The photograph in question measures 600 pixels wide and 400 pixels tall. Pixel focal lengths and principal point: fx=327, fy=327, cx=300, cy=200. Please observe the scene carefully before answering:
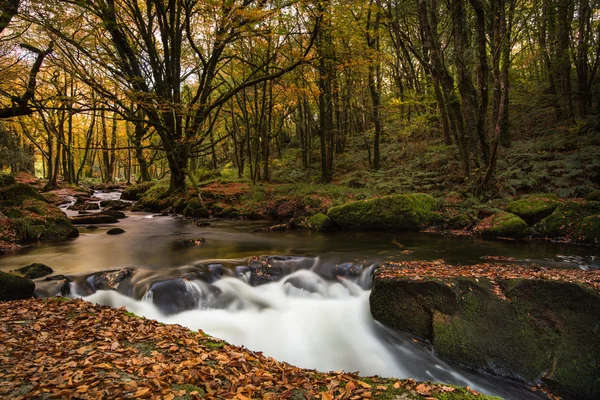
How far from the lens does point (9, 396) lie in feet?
8.50

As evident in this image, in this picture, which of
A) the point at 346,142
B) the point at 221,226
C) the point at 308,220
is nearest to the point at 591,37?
the point at 346,142

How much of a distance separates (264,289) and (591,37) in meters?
23.0

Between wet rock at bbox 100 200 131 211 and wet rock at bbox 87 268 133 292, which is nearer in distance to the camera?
wet rock at bbox 87 268 133 292

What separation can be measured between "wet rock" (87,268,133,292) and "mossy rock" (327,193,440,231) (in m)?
8.05

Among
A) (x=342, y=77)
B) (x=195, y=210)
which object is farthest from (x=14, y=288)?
(x=342, y=77)

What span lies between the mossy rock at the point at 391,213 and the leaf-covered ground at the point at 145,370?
9021 millimetres

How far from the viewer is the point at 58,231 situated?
11.3 metres

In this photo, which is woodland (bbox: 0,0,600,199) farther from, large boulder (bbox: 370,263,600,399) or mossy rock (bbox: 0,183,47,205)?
large boulder (bbox: 370,263,600,399)

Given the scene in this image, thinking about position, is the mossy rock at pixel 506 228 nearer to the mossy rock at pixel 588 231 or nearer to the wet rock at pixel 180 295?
the mossy rock at pixel 588 231

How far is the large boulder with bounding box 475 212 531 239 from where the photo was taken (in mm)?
10047

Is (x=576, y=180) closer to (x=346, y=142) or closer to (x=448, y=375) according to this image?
(x=448, y=375)

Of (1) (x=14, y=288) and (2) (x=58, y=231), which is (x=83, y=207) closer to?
(2) (x=58, y=231)

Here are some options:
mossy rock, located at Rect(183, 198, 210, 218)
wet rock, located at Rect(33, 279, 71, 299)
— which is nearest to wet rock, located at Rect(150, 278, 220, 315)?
wet rock, located at Rect(33, 279, 71, 299)

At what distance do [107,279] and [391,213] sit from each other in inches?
367
